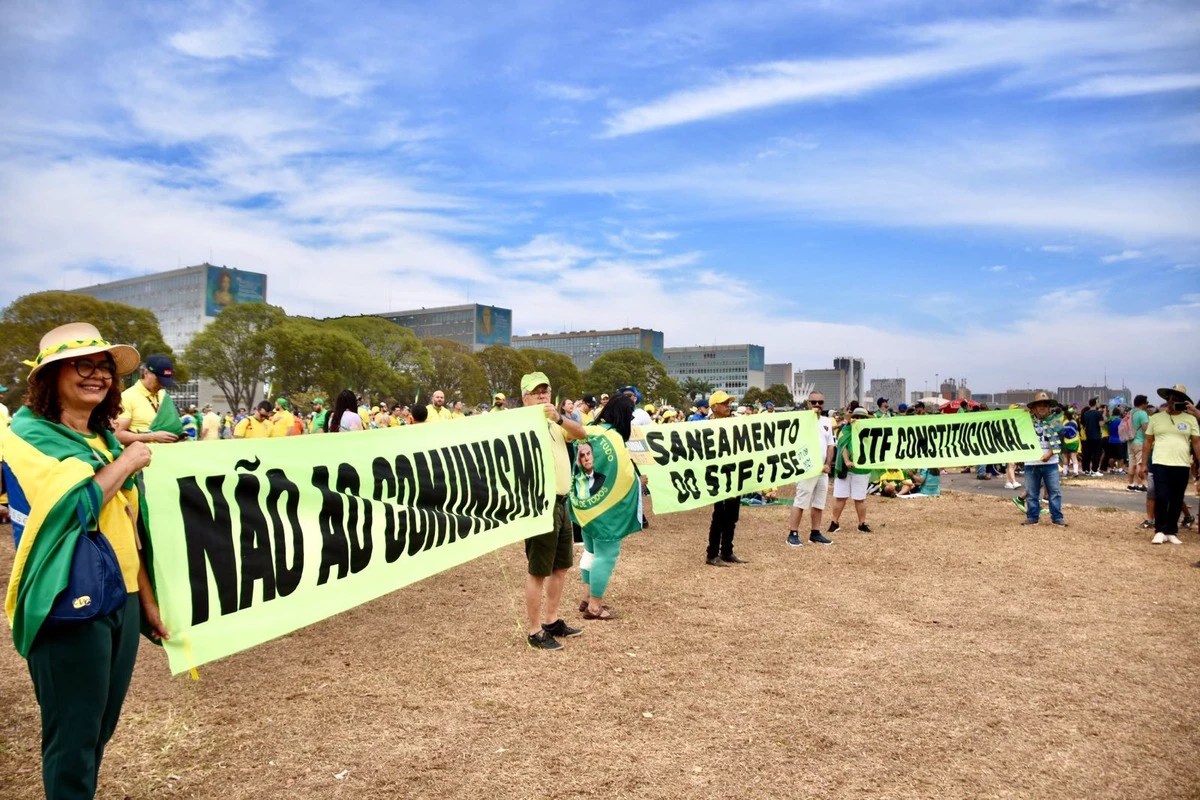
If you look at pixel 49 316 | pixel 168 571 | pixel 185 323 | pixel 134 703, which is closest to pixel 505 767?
pixel 168 571

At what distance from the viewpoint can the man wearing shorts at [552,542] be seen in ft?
18.7

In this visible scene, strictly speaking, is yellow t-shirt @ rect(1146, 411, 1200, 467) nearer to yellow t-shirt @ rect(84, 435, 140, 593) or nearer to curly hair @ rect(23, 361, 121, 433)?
yellow t-shirt @ rect(84, 435, 140, 593)

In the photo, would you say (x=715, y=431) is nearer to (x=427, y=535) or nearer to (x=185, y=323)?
(x=427, y=535)

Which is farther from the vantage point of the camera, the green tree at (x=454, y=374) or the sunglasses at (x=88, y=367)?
the green tree at (x=454, y=374)

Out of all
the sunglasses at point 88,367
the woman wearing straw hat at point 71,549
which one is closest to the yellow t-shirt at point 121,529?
the woman wearing straw hat at point 71,549

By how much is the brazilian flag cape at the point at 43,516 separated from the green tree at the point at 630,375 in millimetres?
100572

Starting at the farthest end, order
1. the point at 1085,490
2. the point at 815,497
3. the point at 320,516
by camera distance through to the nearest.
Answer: the point at 1085,490, the point at 815,497, the point at 320,516

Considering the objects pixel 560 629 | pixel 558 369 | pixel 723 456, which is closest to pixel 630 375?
pixel 558 369

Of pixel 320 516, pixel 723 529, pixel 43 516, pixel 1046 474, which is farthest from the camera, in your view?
pixel 1046 474

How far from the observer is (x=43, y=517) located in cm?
251

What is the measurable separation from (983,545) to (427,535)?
333 inches

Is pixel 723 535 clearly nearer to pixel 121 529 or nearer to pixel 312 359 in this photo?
pixel 121 529

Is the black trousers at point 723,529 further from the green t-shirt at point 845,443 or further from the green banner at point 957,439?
the green banner at point 957,439

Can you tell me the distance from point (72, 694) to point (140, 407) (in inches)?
158
